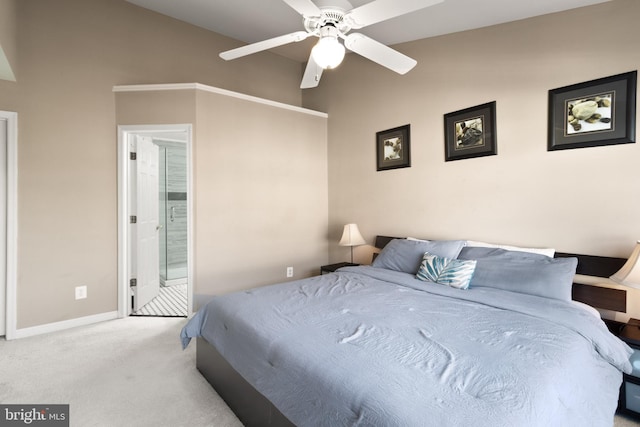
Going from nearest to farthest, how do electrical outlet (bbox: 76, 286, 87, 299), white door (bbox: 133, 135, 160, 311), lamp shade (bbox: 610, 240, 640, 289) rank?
lamp shade (bbox: 610, 240, 640, 289) → electrical outlet (bbox: 76, 286, 87, 299) → white door (bbox: 133, 135, 160, 311)

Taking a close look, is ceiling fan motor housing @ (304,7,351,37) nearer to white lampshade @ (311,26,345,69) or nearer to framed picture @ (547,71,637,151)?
white lampshade @ (311,26,345,69)

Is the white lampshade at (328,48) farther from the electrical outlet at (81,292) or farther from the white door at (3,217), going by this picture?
the electrical outlet at (81,292)

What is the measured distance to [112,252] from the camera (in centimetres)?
323

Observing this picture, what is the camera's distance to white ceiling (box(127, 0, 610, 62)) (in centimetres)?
250

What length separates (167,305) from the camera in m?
3.76

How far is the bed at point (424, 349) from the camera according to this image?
1.05 meters

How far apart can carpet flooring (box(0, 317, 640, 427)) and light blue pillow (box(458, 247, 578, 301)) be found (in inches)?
29.5

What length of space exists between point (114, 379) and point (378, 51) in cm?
282

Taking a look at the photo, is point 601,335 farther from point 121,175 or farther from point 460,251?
point 121,175

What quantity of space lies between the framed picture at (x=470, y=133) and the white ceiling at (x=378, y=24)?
71cm

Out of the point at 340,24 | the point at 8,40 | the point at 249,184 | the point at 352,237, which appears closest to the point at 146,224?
the point at 249,184

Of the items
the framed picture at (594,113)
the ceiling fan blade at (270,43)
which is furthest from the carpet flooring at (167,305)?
the framed picture at (594,113)

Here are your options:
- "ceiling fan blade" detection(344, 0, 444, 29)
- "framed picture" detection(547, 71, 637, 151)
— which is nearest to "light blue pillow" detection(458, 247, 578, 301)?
"framed picture" detection(547, 71, 637, 151)

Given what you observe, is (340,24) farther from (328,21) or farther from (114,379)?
(114,379)
